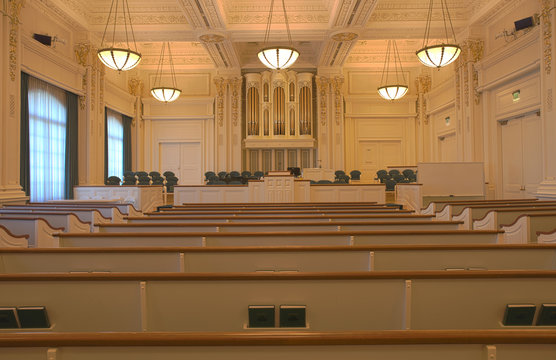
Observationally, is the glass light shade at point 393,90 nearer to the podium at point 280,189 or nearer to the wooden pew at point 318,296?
the podium at point 280,189

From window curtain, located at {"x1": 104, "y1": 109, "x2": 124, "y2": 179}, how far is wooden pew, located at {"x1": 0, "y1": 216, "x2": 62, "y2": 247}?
8.19m

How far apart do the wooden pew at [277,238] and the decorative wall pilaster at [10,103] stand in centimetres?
516

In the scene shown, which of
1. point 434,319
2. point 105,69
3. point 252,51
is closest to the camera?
point 434,319

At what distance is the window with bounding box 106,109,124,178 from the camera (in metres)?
12.5

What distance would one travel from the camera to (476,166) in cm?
906


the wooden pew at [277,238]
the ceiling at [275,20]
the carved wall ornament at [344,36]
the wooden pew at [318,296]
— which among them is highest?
the ceiling at [275,20]

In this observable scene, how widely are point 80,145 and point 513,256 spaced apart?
10627 millimetres

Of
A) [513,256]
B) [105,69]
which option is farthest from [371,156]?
[513,256]

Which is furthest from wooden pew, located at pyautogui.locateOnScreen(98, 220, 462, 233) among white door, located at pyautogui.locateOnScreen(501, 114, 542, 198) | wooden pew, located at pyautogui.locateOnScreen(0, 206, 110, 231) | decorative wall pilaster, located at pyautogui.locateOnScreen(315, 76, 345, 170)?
decorative wall pilaster, located at pyautogui.locateOnScreen(315, 76, 345, 170)

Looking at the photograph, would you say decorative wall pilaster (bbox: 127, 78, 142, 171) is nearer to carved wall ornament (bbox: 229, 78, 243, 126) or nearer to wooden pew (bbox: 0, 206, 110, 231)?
carved wall ornament (bbox: 229, 78, 243, 126)

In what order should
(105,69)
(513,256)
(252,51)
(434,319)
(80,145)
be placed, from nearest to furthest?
(434,319) → (513,256) → (80,145) → (105,69) → (252,51)

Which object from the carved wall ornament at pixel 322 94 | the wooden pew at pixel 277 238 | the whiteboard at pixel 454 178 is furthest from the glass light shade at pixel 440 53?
the wooden pew at pixel 277 238

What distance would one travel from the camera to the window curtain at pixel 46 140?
8703 millimetres

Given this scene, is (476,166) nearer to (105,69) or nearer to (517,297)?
(517,297)
